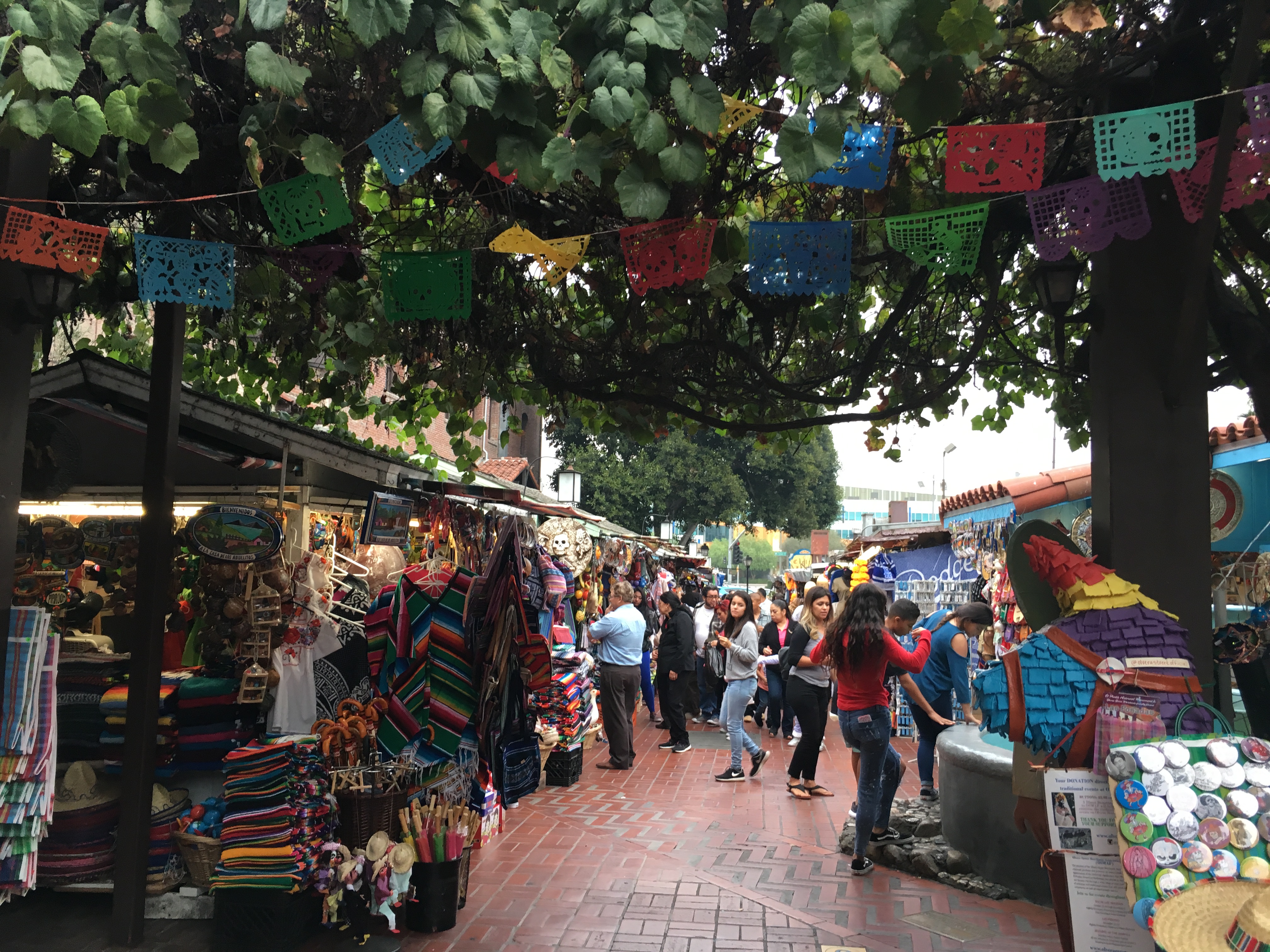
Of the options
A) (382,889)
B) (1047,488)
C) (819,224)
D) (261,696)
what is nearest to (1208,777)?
(819,224)

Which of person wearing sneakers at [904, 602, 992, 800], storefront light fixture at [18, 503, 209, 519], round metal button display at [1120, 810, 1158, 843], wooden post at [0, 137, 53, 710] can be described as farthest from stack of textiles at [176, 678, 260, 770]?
person wearing sneakers at [904, 602, 992, 800]

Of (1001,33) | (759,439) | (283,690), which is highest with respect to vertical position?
(1001,33)

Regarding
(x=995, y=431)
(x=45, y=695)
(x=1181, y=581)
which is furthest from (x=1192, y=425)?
(x=45, y=695)

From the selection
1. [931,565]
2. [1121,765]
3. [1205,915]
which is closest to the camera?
[1205,915]

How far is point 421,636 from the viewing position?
5.18 metres

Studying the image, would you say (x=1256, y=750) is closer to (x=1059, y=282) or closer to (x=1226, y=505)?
(x=1059, y=282)

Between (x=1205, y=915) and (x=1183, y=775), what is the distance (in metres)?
0.53

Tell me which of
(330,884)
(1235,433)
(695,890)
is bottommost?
(695,890)

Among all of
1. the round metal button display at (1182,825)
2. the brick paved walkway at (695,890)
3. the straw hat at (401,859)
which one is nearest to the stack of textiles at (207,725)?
the straw hat at (401,859)

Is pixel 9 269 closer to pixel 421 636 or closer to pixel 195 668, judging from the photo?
pixel 421 636

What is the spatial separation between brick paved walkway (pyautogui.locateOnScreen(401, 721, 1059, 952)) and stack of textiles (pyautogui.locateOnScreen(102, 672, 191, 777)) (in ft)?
5.62

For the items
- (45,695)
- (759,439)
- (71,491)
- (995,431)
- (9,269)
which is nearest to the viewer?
(9,269)

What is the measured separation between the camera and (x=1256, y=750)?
10.2 feet

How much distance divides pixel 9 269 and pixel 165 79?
1.32m
